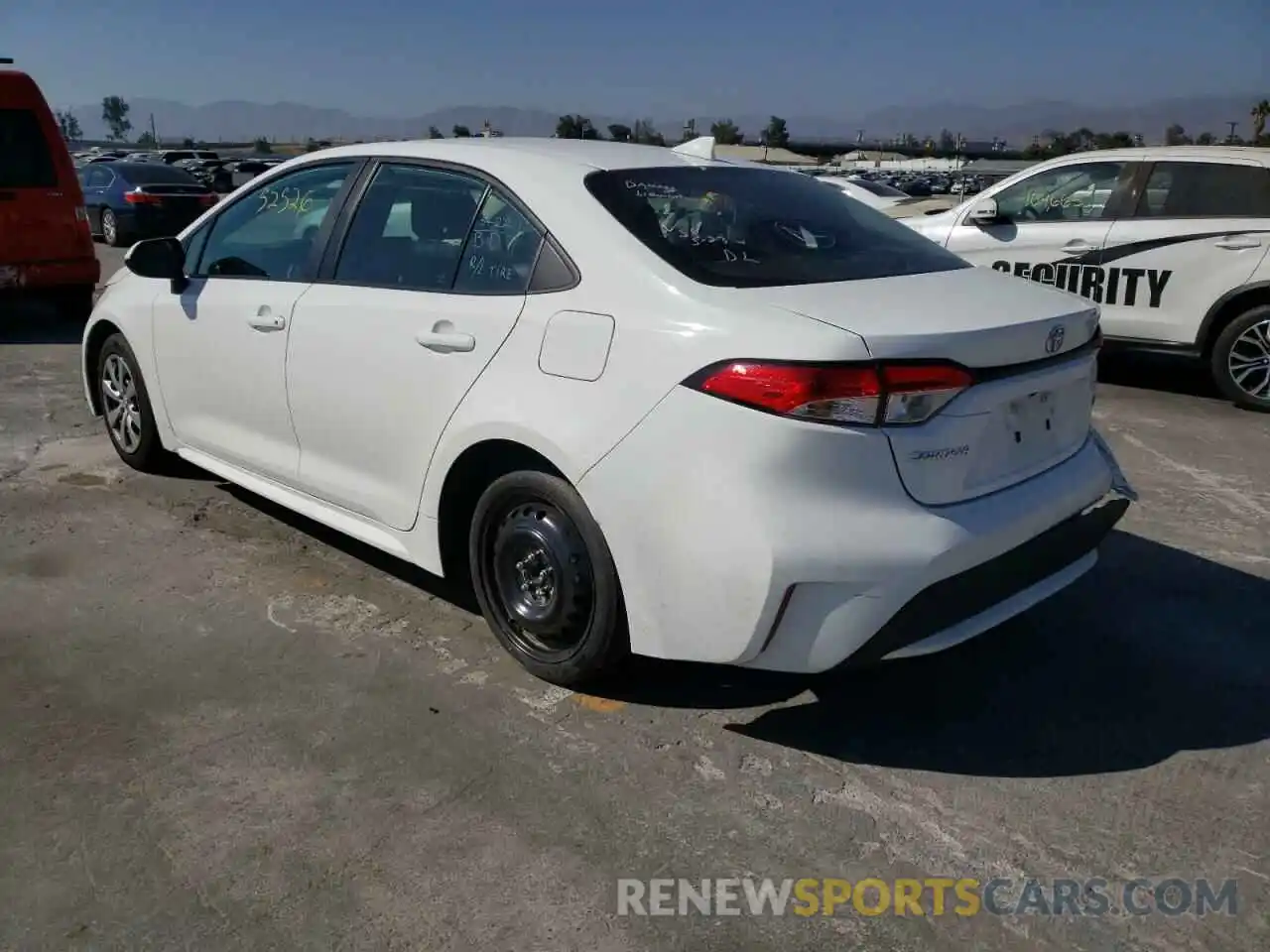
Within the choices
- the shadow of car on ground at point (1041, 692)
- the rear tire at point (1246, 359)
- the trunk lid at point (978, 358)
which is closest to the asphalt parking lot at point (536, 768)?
the shadow of car on ground at point (1041, 692)

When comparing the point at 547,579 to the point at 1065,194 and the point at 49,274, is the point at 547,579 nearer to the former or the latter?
the point at 1065,194

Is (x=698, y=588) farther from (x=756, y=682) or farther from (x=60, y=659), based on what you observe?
(x=60, y=659)

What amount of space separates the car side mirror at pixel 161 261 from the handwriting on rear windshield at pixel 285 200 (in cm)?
46

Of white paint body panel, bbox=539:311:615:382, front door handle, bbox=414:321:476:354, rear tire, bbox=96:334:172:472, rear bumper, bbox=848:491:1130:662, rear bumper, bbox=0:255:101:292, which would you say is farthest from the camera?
rear bumper, bbox=0:255:101:292

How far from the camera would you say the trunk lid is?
9.07 feet

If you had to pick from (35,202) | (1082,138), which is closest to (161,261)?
(35,202)

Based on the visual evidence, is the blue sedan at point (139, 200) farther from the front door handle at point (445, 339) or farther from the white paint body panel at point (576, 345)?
the white paint body panel at point (576, 345)

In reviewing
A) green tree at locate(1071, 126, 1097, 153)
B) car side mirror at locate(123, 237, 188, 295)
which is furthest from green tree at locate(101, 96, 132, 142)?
car side mirror at locate(123, 237, 188, 295)

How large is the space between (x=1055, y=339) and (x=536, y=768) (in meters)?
1.89

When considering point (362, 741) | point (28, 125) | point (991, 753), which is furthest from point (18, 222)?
point (991, 753)

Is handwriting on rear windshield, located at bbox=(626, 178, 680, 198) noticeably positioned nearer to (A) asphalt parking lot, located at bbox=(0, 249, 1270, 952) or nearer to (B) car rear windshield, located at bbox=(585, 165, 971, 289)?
(B) car rear windshield, located at bbox=(585, 165, 971, 289)

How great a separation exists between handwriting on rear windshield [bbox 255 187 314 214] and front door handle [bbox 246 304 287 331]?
435 millimetres

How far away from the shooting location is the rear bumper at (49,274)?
9.13m

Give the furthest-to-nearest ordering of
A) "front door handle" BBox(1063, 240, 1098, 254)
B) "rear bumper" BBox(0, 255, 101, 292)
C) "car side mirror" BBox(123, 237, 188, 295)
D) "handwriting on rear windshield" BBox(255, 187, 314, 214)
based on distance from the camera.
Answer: "rear bumper" BBox(0, 255, 101, 292)
"front door handle" BBox(1063, 240, 1098, 254)
"car side mirror" BBox(123, 237, 188, 295)
"handwriting on rear windshield" BBox(255, 187, 314, 214)
